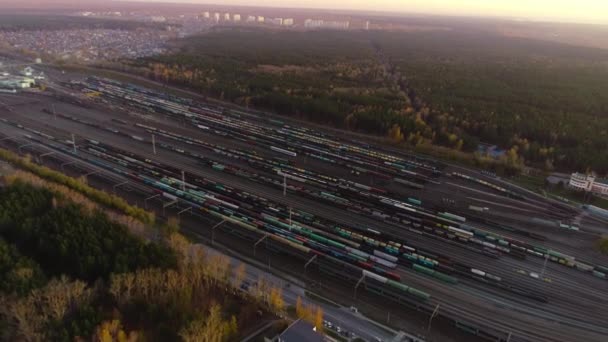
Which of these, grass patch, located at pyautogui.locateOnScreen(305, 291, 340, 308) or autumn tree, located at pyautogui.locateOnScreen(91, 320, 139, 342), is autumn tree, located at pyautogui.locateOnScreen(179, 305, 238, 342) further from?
grass patch, located at pyautogui.locateOnScreen(305, 291, 340, 308)

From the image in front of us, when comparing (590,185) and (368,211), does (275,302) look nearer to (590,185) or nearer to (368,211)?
(368,211)

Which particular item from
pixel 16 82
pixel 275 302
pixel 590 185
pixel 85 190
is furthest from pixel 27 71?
pixel 590 185

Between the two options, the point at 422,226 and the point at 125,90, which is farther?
the point at 125,90

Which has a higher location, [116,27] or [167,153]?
[116,27]

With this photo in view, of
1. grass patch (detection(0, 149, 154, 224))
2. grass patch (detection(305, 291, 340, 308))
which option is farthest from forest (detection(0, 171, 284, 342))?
grass patch (detection(0, 149, 154, 224))

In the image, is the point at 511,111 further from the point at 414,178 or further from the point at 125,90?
the point at 125,90

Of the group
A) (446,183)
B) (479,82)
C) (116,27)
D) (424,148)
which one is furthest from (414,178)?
(116,27)

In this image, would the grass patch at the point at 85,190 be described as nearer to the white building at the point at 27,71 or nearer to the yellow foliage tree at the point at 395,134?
the yellow foliage tree at the point at 395,134
